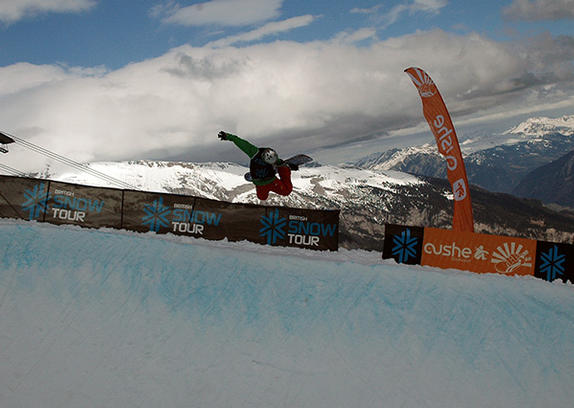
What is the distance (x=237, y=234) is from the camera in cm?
1606

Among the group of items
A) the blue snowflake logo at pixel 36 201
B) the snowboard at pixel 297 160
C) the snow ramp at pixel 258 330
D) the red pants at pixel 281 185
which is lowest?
the snow ramp at pixel 258 330

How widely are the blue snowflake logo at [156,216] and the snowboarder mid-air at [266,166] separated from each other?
3.93m

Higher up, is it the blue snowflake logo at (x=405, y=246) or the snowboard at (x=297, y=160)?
the snowboard at (x=297, y=160)

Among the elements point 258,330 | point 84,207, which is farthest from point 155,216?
point 258,330

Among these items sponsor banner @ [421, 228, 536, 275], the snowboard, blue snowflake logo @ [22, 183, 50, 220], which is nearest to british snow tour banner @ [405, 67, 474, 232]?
sponsor banner @ [421, 228, 536, 275]

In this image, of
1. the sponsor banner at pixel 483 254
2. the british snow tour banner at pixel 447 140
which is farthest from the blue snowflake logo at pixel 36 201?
the british snow tour banner at pixel 447 140

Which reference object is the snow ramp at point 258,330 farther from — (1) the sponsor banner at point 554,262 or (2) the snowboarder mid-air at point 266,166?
(2) the snowboarder mid-air at point 266,166

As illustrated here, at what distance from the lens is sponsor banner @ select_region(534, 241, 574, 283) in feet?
47.1

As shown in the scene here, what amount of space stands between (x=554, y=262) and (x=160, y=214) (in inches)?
581

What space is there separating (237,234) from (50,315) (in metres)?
7.39

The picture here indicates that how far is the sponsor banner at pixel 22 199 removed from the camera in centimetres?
1578

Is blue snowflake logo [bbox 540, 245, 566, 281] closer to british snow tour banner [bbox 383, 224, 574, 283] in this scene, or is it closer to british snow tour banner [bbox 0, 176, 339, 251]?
british snow tour banner [bbox 383, 224, 574, 283]

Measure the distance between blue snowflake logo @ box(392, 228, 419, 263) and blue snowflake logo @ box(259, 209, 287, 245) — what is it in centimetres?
435

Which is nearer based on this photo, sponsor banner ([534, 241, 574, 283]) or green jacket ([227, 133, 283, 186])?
green jacket ([227, 133, 283, 186])
